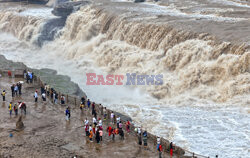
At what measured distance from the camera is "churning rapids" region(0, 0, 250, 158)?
18502mm

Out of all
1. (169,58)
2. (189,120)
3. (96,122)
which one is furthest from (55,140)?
(169,58)

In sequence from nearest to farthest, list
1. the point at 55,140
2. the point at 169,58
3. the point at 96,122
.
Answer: the point at 55,140
the point at 96,122
the point at 169,58

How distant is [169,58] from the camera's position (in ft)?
85.6

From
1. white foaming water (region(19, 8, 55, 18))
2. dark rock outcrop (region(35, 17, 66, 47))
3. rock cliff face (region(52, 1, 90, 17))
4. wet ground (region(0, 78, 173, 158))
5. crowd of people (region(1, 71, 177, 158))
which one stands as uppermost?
rock cliff face (region(52, 1, 90, 17))

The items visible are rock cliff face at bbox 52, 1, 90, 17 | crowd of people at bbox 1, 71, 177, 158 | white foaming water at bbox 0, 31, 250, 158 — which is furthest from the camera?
rock cliff face at bbox 52, 1, 90, 17

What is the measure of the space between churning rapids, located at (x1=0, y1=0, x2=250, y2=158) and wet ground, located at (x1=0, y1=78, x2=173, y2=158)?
93.8 inches

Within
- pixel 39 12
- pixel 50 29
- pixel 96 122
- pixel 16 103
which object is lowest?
pixel 16 103

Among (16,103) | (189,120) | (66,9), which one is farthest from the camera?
(66,9)

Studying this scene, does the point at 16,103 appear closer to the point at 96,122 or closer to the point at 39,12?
the point at 96,122

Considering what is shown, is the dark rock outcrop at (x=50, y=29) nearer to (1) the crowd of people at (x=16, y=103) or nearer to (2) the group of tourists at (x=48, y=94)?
(2) the group of tourists at (x=48, y=94)

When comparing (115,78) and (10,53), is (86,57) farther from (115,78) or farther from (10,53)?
(10,53)

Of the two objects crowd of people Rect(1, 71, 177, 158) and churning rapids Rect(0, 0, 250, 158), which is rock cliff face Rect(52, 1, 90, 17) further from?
crowd of people Rect(1, 71, 177, 158)

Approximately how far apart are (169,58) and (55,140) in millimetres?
12038

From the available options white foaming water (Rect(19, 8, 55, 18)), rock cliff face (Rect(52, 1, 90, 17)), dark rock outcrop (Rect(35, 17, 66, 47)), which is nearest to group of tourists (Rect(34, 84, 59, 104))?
dark rock outcrop (Rect(35, 17, 66, 47))
